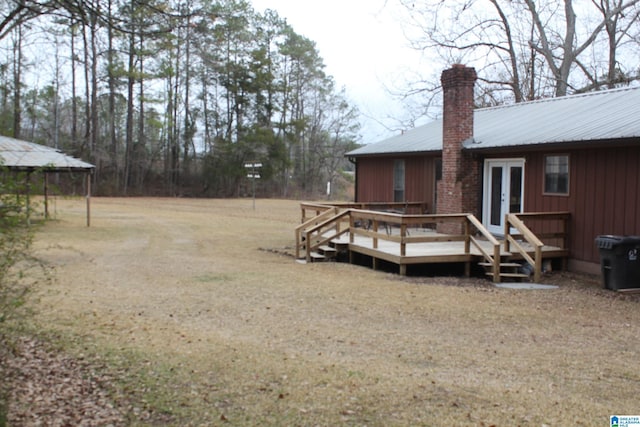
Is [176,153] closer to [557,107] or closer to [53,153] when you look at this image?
[53,153]

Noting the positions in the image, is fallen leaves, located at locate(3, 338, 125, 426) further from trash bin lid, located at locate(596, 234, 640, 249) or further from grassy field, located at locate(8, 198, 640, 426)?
trash bin lid, located at locate(596, 234, 640, 249)

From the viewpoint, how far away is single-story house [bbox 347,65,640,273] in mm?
11469

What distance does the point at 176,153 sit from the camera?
45.0 m

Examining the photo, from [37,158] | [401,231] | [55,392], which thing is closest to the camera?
[55,392]

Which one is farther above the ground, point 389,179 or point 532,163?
point 532,163

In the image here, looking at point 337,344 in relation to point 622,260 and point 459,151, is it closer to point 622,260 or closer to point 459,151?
point 622,260

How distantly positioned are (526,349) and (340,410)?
2868 millimetres

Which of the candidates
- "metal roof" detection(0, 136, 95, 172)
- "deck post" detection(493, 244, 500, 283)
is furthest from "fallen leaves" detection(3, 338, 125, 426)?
"metal roof" detection(0, 136, 95, 172)

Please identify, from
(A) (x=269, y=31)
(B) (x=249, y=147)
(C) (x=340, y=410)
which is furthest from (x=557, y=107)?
(A) (x=269, y=31)

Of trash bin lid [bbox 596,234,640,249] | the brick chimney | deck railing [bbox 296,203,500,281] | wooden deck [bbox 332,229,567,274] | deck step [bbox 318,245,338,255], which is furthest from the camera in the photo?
the brick chimney

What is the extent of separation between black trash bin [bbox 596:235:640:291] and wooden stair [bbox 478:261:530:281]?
1.49m

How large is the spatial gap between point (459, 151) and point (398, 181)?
160 inches

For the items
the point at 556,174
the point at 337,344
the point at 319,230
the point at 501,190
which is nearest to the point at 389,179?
the point at 501,190

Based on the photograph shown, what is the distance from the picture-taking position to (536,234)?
12047 mm
